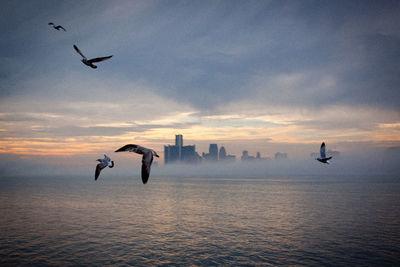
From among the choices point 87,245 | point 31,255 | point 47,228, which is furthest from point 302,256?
point 47,228

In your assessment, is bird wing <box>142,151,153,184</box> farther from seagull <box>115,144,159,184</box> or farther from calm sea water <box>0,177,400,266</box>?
calm sea water <box>0,177,400,266</box>

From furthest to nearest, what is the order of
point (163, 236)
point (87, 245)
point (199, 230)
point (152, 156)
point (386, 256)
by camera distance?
point (199, 230) < point (163, 236) < point (87, 245) < point (386, 256) < point (152, 156)

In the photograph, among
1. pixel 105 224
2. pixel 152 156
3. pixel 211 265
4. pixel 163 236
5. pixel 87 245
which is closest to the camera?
pixel 152 156

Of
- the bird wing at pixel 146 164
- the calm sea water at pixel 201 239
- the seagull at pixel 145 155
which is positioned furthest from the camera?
the calm sea water at pixel 201 239

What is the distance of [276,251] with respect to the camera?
129 ft

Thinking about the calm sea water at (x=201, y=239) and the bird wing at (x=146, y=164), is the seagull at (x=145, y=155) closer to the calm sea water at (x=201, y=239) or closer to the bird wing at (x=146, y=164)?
the bird wing at (x=146, y=164)

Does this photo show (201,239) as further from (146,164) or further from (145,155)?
(146,164)

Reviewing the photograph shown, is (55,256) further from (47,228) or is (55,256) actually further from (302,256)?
(302,256)

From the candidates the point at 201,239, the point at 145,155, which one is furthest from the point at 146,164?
the point at 201,239

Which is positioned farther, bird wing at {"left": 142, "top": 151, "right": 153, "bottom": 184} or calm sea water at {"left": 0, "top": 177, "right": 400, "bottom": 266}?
calm sea water at {"left": 0, "top": 177, "right": 400, "bottom": 266}

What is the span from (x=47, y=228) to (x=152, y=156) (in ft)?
201

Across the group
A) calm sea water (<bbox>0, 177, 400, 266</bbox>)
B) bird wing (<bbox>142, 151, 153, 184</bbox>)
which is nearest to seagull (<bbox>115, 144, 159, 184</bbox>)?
bird wing (<bbox>142, 151, 153, 184</bbox>)

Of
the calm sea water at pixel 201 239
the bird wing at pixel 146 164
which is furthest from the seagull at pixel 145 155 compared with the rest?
the calm sea water at pixel 201 239

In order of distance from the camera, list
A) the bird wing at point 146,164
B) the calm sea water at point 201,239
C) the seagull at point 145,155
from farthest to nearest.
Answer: the calm sea water at point 201,239, the seagull at point 145,155, the bird wing at point 146,164
